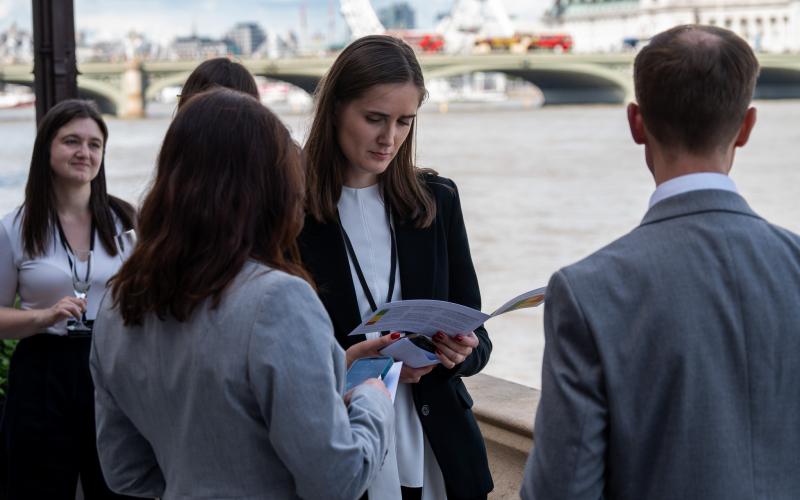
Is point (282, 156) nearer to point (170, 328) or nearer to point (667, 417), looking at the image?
point (170, 328)

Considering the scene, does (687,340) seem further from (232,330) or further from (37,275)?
(37,275)

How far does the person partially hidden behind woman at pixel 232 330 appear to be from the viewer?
4.78 ft

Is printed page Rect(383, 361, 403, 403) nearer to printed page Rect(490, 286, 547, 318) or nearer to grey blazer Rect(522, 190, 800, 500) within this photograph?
printed page Rect(490, 286, 547, 318)

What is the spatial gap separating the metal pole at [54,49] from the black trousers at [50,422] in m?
1.27

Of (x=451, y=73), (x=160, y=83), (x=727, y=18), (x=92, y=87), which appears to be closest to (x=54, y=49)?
(x=92, y=87)

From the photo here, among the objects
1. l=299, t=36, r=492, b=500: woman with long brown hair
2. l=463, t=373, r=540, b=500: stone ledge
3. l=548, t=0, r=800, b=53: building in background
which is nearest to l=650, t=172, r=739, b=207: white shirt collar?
l=299, t=36, r=492, b=500: woman with long brown hair

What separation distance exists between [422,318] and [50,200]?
4.27 feet

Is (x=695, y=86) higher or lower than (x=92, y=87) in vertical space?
higher

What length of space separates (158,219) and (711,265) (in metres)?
0.72

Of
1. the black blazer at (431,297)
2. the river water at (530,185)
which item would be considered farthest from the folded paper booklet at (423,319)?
the river water at (530,185)

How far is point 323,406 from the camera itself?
1470 millimetres

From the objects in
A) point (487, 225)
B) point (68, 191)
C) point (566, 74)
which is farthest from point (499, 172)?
point (566, 74)

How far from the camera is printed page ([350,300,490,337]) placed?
1849 millimetres

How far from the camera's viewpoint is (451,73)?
47750 millimetres
